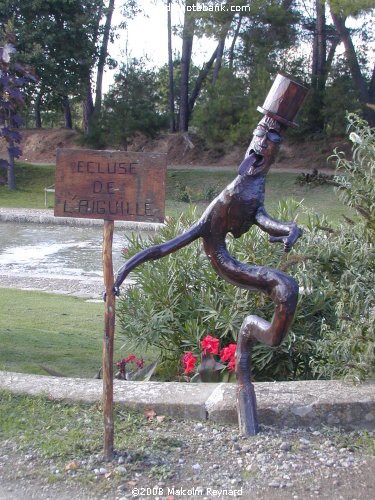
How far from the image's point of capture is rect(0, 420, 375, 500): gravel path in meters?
3.27

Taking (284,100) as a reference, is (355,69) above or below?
above

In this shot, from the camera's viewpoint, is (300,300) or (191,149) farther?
(191,149)

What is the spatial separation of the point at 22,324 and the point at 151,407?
3906 millimetres

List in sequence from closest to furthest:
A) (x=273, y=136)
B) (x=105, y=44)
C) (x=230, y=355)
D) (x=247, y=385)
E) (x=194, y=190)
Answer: (x=273, y=136) < (x=247, y=385) < (x=230, y=355) < (x=194, y=190) < (x=105, y=44)

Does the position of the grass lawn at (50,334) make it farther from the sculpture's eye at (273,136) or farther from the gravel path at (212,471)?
the sculpture's eye at (273,136)

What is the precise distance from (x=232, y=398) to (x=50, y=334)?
3.52 meters

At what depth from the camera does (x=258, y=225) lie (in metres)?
3.75

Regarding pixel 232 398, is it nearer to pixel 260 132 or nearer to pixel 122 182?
pixel 122 182

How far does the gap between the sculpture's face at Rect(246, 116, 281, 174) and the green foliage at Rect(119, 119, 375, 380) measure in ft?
2.48

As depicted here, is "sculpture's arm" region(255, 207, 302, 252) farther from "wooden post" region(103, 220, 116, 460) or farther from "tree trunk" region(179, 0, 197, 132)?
"tree trunk" region(179, 0, 197, 132)

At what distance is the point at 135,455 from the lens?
3.57 meters

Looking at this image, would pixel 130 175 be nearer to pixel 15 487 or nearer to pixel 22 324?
pixel 15 487

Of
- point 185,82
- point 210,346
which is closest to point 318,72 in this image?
point 185,82

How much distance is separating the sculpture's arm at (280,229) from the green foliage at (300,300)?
2.61ft
